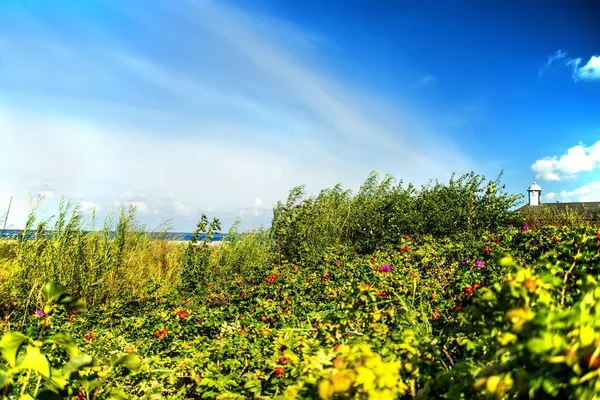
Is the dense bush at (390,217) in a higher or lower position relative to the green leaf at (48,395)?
higher

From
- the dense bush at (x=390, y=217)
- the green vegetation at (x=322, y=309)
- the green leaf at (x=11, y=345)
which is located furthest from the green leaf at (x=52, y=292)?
the dense bush at (x=390, y=217)

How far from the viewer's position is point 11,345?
1397mm

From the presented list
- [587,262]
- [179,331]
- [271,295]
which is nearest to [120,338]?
[179,331]

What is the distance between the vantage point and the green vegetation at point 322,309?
137 centimetres

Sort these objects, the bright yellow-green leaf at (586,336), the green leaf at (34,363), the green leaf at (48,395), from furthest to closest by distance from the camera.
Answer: the green leaf at (48,395)
the green leaf at (34,363)
the bright yellow-green leaf at (586,336)

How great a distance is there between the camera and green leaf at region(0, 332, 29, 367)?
1383mm

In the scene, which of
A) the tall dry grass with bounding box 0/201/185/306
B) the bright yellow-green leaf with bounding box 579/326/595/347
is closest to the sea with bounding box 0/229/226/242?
the tall dry grass with bounding box 0/201/185/306

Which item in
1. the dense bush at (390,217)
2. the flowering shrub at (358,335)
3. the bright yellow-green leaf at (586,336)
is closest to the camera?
the bright yellow-green leaf at (586,336)

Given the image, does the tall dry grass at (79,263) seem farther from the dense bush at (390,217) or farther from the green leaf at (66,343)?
the green leaf at (66,343)

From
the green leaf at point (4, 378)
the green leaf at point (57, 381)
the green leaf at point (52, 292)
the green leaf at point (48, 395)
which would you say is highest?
the green leaf at point (52, 292)

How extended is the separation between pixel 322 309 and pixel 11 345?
3.52m

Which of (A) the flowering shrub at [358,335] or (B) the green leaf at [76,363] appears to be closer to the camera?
(A) the flowering shrub at [358,335]

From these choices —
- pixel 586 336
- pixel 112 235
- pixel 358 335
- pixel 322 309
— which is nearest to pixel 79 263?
pixel 112 235

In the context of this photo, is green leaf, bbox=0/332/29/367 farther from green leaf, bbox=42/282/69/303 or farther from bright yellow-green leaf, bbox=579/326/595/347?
bright yellow-green leaf, bbox=579/326/595/347
